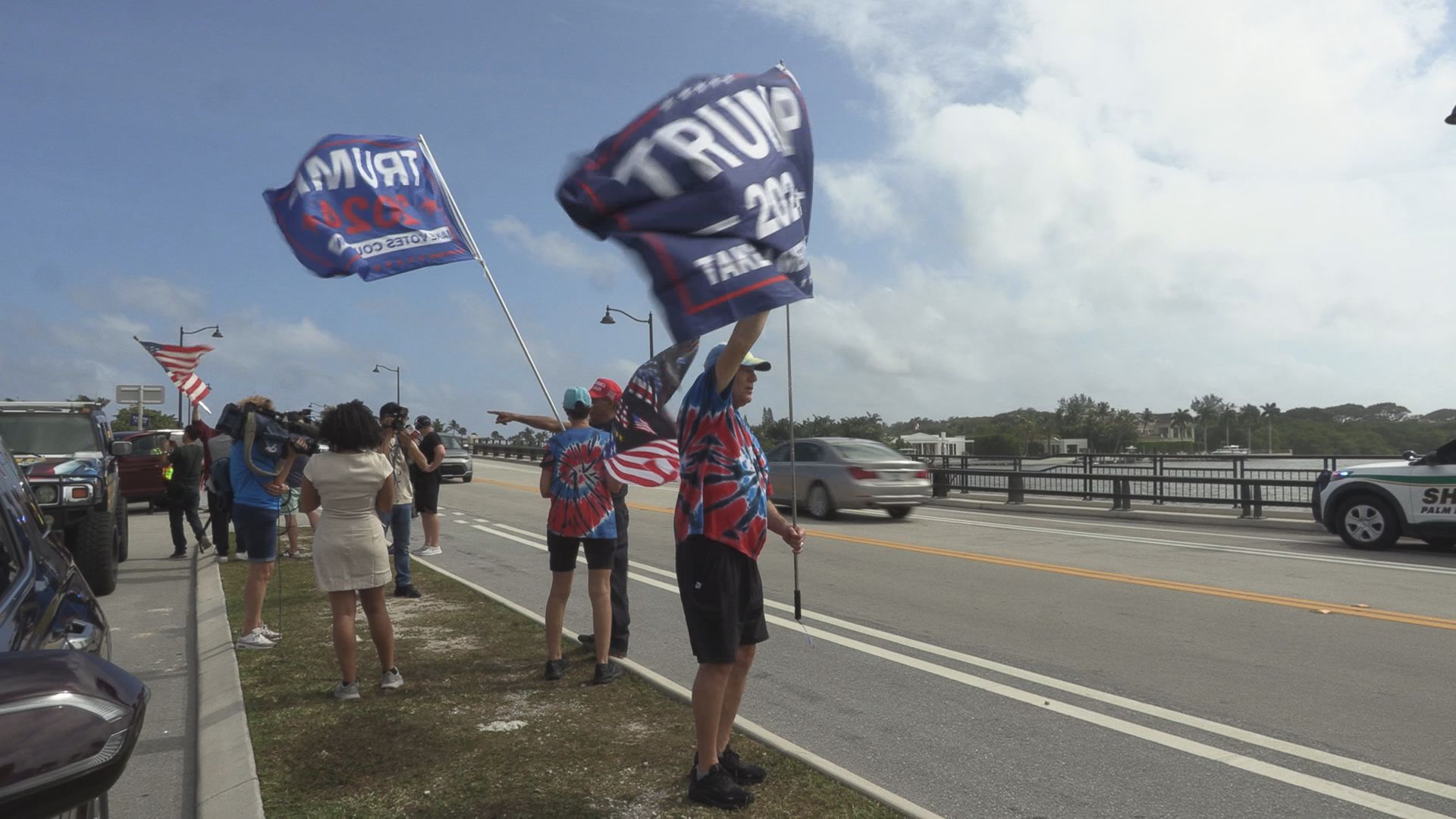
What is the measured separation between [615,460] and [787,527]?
1.68 meters

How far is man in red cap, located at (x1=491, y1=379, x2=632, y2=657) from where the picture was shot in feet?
21.2

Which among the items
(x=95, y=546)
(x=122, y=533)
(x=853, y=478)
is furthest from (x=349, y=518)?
(x=853, y=478)

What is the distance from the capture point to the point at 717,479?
397 centimetres

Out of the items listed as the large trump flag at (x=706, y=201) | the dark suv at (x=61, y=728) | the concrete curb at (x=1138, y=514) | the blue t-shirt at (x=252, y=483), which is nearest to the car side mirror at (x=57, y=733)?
the dark suv at (x=61, y=728)

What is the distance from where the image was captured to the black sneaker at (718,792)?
400cm

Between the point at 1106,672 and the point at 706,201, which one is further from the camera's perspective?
the point at 1106,672

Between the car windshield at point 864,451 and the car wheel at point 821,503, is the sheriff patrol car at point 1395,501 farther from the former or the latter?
the car wheel at point 821,503

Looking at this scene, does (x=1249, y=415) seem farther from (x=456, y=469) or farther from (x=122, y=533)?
Answer: (x=122, y=533)

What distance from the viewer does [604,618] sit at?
6016 millimetres

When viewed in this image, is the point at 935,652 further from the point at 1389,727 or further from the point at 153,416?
the point at 153,416

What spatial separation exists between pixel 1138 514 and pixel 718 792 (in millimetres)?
17760

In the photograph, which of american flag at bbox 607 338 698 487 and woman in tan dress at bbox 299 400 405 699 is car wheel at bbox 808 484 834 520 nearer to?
american flag at bbox 607 338 698 487

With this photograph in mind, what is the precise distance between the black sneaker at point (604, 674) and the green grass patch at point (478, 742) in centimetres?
6

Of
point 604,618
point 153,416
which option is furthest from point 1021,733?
point 153,416
